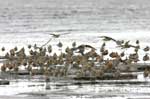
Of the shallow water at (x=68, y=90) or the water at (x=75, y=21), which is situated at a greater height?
the water at (x=75, y=21)

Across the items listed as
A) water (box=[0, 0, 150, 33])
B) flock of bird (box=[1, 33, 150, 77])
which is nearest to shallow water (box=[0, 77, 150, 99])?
flock of bird (box=[1, 33, 150, 77])

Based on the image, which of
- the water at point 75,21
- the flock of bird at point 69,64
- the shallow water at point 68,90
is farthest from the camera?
the water at point 75,21

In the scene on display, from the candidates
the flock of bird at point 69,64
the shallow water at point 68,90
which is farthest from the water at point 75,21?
the shallow water at point 68,90

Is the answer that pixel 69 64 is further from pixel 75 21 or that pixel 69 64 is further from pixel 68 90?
pixel 75 21

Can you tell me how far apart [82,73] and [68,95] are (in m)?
2.02

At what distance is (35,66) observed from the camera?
2306 centimetres

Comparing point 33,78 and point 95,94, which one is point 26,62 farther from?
point 95,94

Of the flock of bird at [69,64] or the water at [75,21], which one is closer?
the flock of bird at [69,64]

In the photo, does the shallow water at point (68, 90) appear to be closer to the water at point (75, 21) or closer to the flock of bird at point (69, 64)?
the flock of bird at point (69, 64)

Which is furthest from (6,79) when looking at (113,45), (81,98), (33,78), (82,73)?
(113,45)

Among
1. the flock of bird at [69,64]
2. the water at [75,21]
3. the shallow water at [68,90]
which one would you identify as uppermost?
the water at [75,21]

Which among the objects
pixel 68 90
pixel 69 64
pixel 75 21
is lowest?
pixel 68 90

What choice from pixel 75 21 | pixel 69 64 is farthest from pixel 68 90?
pixel 75 21

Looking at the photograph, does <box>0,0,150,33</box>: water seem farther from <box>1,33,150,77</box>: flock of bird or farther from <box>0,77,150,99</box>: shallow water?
<box>0,77,150,99</box>: shallow water
